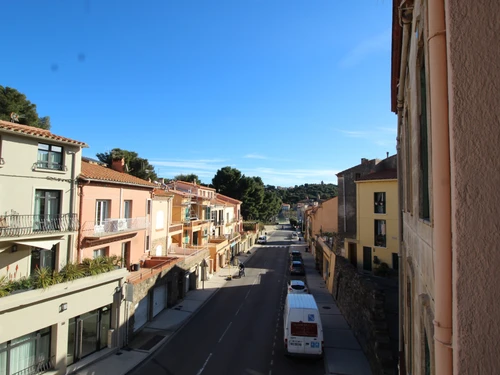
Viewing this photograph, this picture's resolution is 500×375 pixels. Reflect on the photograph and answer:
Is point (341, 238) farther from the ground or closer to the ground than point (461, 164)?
closer to the ground

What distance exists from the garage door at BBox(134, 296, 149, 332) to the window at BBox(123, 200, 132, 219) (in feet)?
17.5

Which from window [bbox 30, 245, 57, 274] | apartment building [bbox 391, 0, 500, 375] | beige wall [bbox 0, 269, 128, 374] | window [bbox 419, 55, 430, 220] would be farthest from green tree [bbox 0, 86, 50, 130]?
apartment building [bbox 391, 0, 500, 375]

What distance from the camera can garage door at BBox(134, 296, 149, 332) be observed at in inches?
692

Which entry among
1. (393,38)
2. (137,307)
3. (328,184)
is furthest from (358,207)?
(328,184)

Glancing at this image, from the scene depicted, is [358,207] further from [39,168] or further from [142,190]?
[39,168]

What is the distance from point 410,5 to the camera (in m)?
4.47

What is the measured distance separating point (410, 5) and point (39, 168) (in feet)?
49.9

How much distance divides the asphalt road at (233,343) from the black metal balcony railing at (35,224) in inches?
289

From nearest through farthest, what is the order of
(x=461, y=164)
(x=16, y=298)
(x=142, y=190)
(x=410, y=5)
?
(x=461, y=164)
(x=410, y=5)
(x=16, y=298)
(x=142, y=190)

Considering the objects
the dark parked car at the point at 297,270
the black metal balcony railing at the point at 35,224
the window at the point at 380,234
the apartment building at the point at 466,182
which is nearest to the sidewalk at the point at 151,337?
the black metal balcony railing at the point at 35,224

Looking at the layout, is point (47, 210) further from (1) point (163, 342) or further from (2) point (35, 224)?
(1) point (163, 342)

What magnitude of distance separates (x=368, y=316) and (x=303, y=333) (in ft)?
10.3

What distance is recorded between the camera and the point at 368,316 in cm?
1441

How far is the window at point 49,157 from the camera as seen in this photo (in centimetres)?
1420
